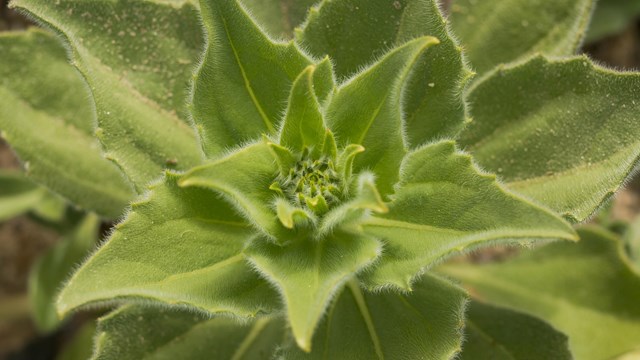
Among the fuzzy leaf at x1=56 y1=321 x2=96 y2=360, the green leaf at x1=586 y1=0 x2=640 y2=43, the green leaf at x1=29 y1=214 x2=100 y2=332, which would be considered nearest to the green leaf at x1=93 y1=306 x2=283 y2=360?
the green leaf at x1=29 y1=214 x2=100 y2=332

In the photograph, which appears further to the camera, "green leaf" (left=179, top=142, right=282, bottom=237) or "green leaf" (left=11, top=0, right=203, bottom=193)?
"green leaf" (left=11, top=0, right=203, bottom=193)

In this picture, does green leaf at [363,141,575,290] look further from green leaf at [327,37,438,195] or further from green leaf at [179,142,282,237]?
green leaf at [179,142,282,237]

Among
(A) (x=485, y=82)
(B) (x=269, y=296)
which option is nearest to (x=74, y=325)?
(B) (x=269, y=296)

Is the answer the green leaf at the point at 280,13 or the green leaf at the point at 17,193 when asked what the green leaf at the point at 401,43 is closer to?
the green leaf at the point at 280,13

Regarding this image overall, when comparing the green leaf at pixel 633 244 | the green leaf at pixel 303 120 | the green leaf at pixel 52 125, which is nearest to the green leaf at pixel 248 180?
the green leaf at pixel 303 120

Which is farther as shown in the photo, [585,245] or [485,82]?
[585,245]

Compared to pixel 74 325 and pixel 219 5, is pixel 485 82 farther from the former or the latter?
pixel 74 325
